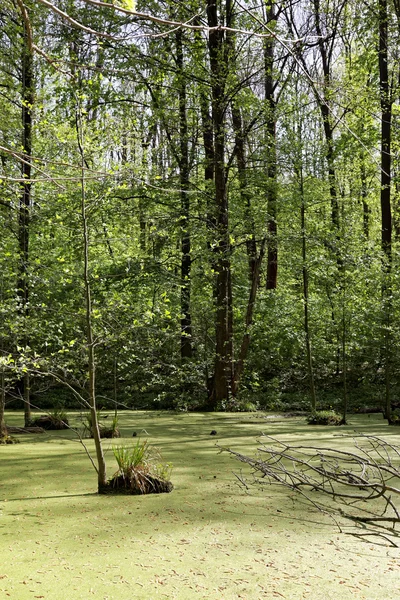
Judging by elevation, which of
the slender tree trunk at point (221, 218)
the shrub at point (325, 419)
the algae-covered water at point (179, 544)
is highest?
the slender tree trunk at point (221, 218)

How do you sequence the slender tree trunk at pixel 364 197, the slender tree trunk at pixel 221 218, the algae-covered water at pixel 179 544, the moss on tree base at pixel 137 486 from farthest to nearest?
the slender tree trunk at pixel 364 197 < the slender tree trunk at pixel 221 218 < the moss on tree base at pixel 137 486 < the algae-covered water at pixel 179 544

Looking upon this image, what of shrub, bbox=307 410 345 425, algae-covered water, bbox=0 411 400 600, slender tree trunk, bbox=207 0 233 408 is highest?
slender tree trunk, bbox=207 0 233 408

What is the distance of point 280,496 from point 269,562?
4.80ft

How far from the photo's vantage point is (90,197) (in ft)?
16.1

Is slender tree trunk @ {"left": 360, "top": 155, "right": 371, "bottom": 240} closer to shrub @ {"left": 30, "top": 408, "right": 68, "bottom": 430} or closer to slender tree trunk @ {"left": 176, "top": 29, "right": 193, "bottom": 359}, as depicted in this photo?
slender tree trunk @ {"left": 176, "top": 29, "right": 193, "bottom": 359}

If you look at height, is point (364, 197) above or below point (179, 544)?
above

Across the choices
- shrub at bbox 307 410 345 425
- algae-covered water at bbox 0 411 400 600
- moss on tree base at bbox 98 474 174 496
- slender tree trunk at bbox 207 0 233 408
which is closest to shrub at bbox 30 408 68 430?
slender tree trunk at bbox 207 0 233 408

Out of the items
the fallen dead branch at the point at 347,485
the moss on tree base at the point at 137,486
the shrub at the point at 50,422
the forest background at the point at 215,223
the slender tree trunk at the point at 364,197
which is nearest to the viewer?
the fallen dead branch at the point at 347,485

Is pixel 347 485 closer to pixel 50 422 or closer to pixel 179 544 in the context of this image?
pixel 179 544

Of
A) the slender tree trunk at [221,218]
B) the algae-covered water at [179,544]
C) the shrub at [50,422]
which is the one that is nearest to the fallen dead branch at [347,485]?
the algae-covered water at [179,544]

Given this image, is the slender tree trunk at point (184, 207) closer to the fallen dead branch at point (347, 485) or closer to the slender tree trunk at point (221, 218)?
the slender tree trunk at point (221, 218)

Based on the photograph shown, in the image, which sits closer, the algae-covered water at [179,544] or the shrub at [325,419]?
the algae-covered water at [179,544]

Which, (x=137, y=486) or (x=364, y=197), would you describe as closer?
(x=137, y=486)

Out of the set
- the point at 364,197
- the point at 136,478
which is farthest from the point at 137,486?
the point at 364,197
